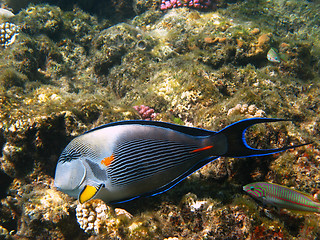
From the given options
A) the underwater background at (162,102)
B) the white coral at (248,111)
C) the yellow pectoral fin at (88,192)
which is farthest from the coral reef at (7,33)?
the white coral at (248,111)

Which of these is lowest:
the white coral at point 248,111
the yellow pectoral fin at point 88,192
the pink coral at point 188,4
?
the yellow pectoral fin at point 88,192

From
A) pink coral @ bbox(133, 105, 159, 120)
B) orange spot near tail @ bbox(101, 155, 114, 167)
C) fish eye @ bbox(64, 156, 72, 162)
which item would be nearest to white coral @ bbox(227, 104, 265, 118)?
pink coral @ bbox(133, 105, 159, 120)

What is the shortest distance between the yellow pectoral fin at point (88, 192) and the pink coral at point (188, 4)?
29.3ft

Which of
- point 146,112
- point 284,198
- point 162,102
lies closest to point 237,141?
point 284,198

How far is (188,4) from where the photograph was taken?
26.8ft

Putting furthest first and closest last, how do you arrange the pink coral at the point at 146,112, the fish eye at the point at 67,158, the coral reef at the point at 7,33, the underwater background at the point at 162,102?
the coral reef at the point at 7,33 → the pink coral at the point at 146,112 → the underwater background at the point at 162,102 → the fish eye at the point at 67,158

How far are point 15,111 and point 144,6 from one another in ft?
27.0

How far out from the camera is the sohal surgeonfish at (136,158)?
5.27ft

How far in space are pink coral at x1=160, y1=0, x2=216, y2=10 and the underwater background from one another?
81 mm

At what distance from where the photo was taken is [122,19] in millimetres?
9367

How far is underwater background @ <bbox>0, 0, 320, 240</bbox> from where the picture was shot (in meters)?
2.05

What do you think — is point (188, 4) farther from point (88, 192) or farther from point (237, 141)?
point (88, 192)

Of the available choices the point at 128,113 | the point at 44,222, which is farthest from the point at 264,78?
the point at 44,222

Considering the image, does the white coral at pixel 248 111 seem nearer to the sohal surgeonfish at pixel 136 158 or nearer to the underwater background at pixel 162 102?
the underwater background at pixel 162 102
